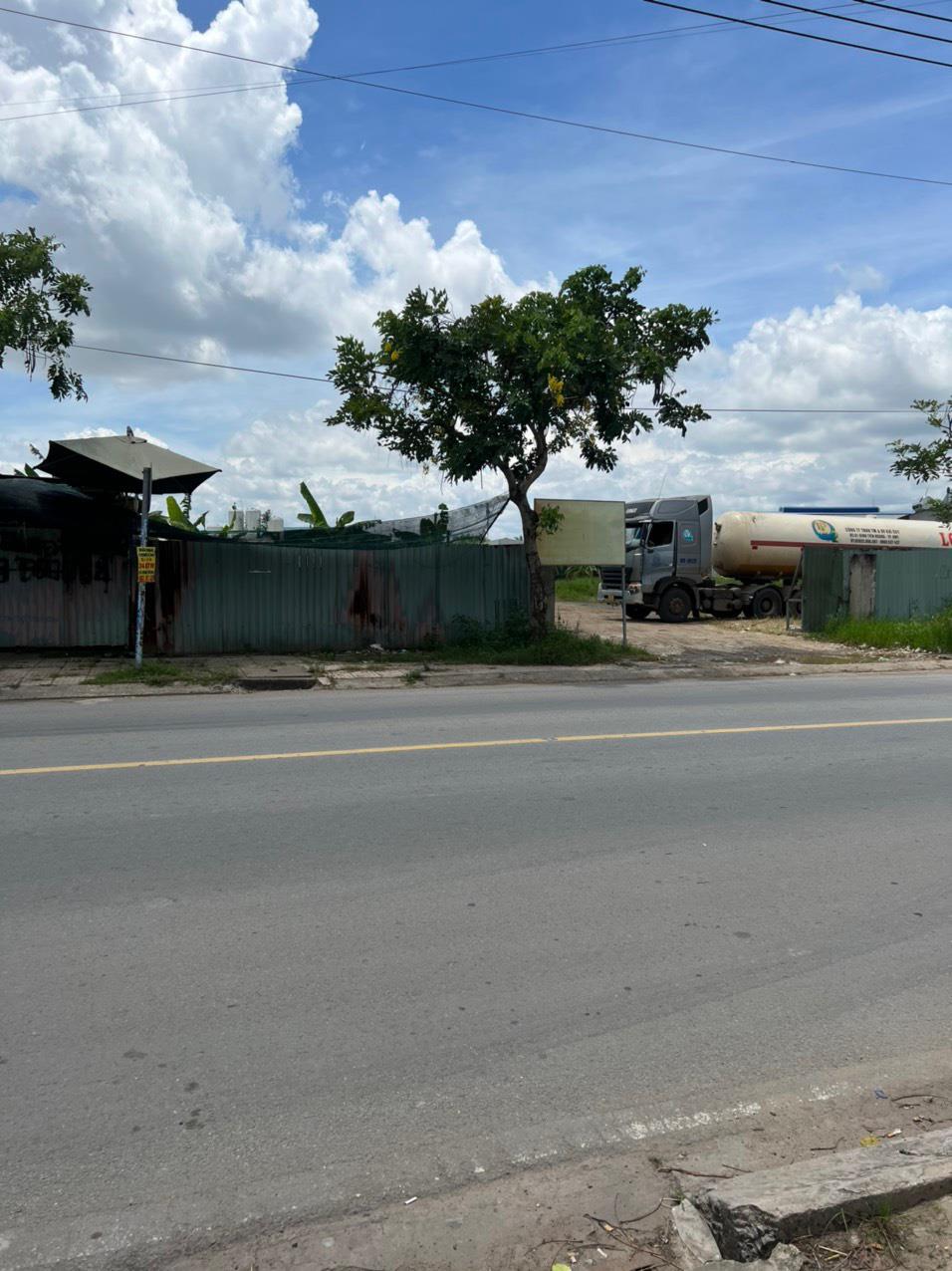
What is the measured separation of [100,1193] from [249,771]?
5.00 m

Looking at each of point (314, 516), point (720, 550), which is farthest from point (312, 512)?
point (720, 550)

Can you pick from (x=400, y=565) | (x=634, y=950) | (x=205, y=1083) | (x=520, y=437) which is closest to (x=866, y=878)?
(x=634, y=950)

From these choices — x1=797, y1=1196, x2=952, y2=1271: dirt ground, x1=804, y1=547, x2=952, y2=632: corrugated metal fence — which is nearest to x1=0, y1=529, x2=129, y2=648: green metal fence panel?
x1=797, y1=1196, x2=952, y2=1271: dirt ground

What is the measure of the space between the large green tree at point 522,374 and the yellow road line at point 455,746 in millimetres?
6254

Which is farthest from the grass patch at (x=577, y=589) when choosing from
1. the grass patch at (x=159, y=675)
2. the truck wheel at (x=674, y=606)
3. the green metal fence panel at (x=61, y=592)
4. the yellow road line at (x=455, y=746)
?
the yellow road line at (x=455, y=746)

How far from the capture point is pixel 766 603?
28641mm

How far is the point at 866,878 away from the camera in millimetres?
5605

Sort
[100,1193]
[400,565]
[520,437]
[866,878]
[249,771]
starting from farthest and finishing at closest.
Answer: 1. [400,565]
2. [520,437]
3. [249,771]
4. [866,878]
5. [100,1193]

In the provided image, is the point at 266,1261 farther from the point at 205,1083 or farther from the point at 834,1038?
the point at 834,1038

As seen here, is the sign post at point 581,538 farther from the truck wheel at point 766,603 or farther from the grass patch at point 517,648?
the truck wheel at point 766,603

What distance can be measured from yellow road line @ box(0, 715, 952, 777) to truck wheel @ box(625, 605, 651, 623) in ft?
52.2

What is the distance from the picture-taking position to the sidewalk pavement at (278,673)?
1302 cm

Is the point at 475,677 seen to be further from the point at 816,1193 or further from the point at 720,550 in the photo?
the point at 720,550

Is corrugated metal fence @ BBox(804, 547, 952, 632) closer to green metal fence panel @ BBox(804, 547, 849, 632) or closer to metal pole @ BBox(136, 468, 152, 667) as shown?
green metal fence panel @ BBox(804, 547, 849, 632)
